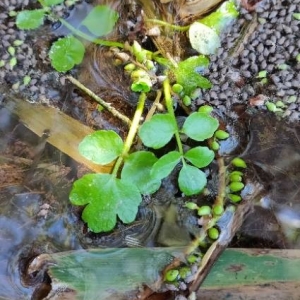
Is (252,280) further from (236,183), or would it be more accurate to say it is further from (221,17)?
(221,17)

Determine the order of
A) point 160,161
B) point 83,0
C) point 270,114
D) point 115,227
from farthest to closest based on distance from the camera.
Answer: point 83,0, point 270,114, point 115,227, point 160,161

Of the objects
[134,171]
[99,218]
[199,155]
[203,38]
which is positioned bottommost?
[99,218]

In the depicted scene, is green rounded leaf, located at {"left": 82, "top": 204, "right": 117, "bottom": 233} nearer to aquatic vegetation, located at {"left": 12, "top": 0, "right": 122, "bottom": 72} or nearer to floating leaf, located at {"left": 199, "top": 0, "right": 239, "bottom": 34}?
aquatic vegetation, located at {"left": 12, "top": 0, "right": 122, "bottom": 72}

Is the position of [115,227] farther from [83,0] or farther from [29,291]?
[83,0]

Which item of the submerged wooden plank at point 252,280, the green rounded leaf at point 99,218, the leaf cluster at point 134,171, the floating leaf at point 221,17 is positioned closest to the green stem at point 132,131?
the leaf cluster at point 134,171

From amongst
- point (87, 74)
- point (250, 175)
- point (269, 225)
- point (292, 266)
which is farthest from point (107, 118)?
point (292, 266)

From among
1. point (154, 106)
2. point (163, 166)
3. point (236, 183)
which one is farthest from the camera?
point (154, 106)

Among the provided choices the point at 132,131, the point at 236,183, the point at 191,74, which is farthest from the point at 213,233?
the point at 191,74
